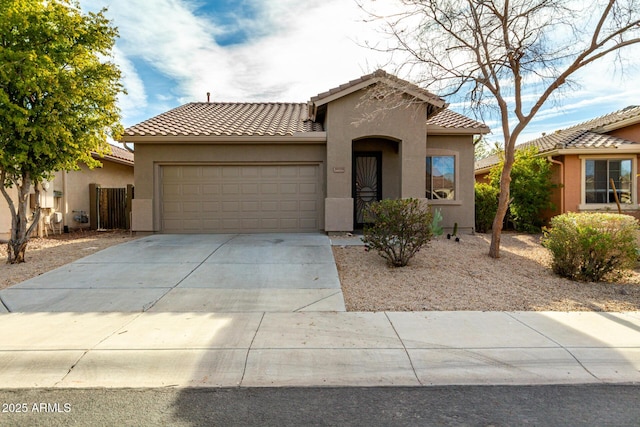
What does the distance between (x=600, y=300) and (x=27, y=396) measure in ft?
26.1

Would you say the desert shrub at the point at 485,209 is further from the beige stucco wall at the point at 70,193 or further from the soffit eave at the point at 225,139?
the beige stucco wall at the point at 70,193

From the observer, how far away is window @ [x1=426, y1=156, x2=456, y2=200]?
13.5 m

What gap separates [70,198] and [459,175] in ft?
46.7

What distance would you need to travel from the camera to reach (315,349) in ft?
15.5

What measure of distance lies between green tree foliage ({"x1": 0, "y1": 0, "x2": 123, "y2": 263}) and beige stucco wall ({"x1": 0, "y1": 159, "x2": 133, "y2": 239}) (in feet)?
12.4

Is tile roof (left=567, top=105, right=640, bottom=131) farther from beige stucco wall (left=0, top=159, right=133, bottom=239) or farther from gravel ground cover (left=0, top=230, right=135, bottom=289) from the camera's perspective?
beige stucco wall (left=0, top=159, right=133, bottom=239)

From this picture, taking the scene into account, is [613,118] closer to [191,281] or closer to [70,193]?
[191,281]

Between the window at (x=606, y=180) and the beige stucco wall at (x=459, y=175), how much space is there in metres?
4.59

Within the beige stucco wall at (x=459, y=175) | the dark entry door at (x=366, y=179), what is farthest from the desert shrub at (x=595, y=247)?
the dark entry door at (x=366, y=179)

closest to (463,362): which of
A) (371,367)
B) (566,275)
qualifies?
(371,367)

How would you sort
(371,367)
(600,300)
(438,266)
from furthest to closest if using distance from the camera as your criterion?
1. (438,266)
2. (600,300)
3. (371,367)

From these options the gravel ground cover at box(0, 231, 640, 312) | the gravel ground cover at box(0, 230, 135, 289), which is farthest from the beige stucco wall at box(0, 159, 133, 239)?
the gravel ground cover at box(0, 231, 640, 312)

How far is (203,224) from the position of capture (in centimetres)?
1315

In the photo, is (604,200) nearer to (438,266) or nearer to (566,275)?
(566,275)
